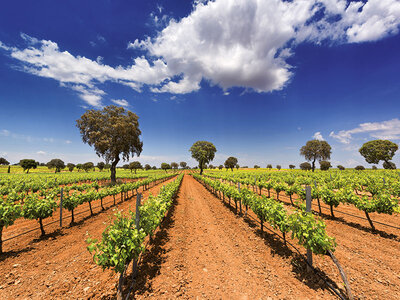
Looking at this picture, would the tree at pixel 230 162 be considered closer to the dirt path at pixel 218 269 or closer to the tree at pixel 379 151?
the tree at pixel 379 151

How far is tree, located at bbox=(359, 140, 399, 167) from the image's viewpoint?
51.1 meters

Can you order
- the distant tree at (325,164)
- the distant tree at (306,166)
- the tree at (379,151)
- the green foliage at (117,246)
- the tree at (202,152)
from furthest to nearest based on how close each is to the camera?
the distant tree at (306,166), the distant tree at (325,164), the tree at (202,152), the tree at (379,151), the green foliage at (117,246)

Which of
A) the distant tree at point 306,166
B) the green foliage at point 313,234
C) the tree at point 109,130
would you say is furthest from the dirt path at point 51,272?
the distant tree at point 306,166

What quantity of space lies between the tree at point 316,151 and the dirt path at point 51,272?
236 ft

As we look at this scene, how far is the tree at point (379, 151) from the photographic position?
51.1 meters

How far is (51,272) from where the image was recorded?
5289 millimetres

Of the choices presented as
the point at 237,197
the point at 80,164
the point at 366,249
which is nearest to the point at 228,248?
the point at 237,197

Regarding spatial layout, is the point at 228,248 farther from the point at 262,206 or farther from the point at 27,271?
the point at 27,271

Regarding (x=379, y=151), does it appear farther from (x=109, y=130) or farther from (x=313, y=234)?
(x=109, y=130)

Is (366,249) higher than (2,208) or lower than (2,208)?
lower

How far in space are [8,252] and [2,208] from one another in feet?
6.81

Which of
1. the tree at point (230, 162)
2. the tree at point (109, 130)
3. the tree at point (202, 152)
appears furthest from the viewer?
the tree at point (230, 162)

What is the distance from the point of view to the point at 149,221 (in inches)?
242

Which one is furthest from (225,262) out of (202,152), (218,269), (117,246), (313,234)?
(202,152)
